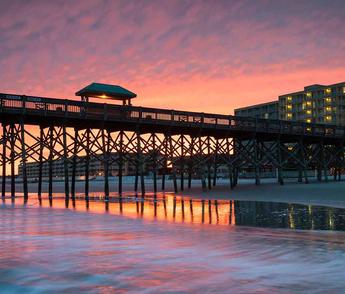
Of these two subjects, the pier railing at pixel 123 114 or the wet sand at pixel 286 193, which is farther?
the pier railing at pixel 123 114

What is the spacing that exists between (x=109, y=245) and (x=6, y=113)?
20.0 meters

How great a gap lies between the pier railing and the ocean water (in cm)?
1512

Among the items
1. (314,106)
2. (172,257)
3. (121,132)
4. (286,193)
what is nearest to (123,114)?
(121,132)

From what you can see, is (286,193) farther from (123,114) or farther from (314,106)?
(314,106)

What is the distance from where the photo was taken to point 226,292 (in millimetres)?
5359

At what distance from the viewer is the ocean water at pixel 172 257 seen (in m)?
5.73

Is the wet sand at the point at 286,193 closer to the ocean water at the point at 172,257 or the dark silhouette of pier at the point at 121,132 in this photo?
the dark silhouette of pier at the point at 121,132

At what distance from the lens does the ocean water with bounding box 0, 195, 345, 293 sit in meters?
5.73

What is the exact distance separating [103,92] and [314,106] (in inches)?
3814

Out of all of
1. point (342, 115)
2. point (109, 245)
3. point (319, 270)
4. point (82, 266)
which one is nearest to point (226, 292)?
point (319, 270)

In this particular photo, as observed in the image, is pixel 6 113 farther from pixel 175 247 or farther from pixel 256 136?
pixel 256 136

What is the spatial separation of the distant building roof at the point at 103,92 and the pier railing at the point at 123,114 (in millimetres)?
3297

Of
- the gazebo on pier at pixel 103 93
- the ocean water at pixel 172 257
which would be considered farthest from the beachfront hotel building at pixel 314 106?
the ocean water at pixel 172 257

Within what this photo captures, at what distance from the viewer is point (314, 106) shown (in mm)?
119312
